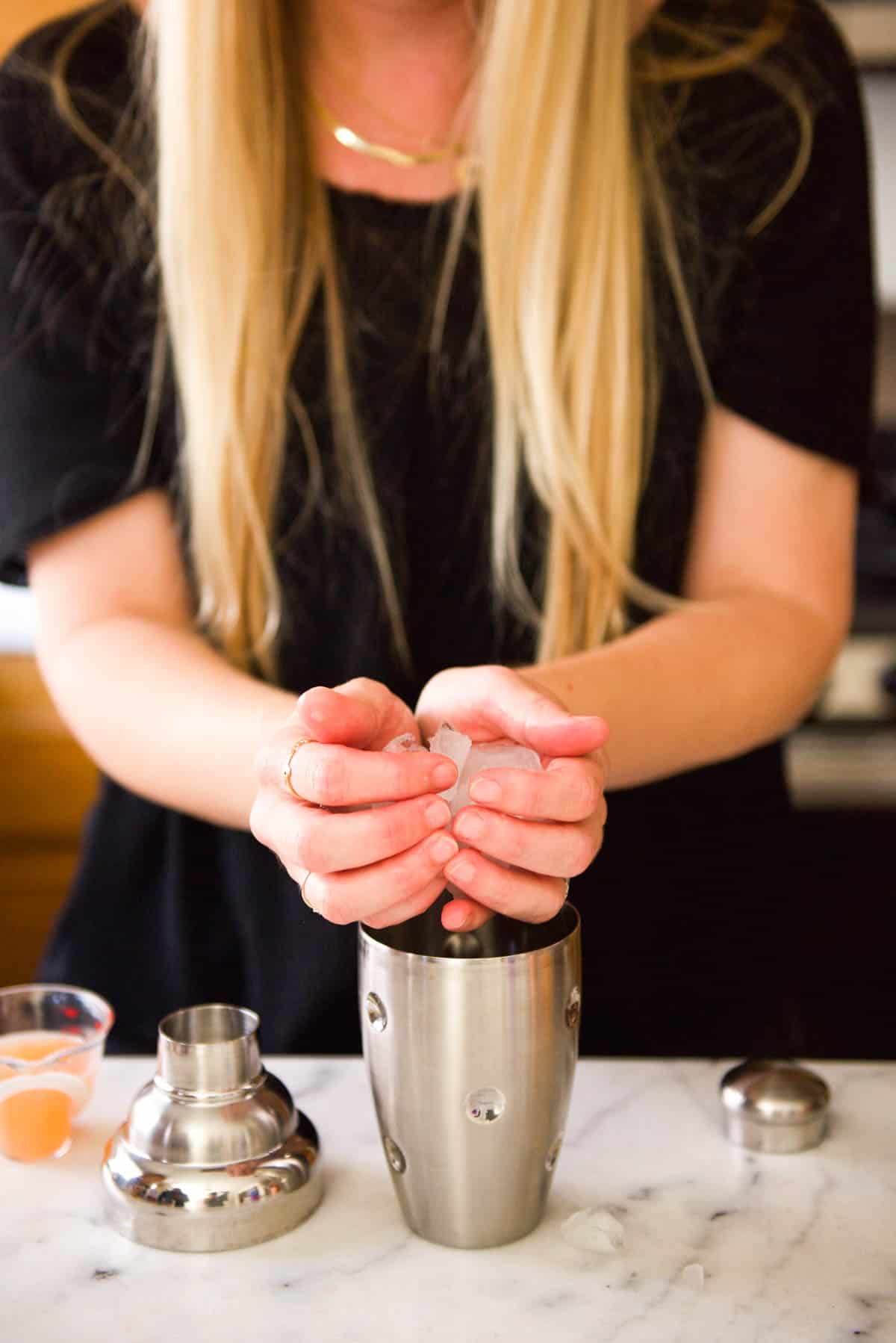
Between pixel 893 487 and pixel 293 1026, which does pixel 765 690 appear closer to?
pixel 293 1026

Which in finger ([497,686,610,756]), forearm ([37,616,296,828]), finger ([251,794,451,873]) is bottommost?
forearm ([37,616,296,828])

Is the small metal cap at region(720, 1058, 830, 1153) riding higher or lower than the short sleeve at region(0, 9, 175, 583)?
lower

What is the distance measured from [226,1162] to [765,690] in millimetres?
553

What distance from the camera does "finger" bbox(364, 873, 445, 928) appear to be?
67 centimetres

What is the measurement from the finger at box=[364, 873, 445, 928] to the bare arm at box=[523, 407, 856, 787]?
0.24m

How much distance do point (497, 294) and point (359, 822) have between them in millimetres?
605

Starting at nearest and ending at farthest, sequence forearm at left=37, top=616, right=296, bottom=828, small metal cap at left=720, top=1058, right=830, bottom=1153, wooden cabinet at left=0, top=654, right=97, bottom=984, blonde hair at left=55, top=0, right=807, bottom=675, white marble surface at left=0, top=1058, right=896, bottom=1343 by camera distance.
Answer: white marble surface at left=0, top=1058, right=896, bottom=1343
small metal cap at left=720, top=1058, right=830, bottom=1153
forearm at left=37, top=616, right=296, bottom=828
blonde hair at left=55, top=0, right=807, bottom=675
wooden cabinet at left=0, top=654, right=97, bottom=984

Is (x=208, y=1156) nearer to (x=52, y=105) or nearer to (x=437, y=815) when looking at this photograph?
(x=437, y=815)

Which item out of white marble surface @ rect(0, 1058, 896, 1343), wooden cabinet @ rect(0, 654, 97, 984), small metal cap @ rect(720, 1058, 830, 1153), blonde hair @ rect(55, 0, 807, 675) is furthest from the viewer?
wooden cabinet @ rect(0, 654, 97, 984)

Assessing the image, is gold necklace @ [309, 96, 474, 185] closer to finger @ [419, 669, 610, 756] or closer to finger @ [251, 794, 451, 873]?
finger @ [419, 669, 610, 756]

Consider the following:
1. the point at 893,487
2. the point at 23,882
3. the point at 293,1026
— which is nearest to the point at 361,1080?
the point at 293,1026

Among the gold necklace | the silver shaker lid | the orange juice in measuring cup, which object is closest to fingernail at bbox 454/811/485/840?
the silver shaker lid

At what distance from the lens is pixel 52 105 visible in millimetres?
1145

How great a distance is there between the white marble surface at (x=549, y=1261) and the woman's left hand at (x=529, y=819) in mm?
158
